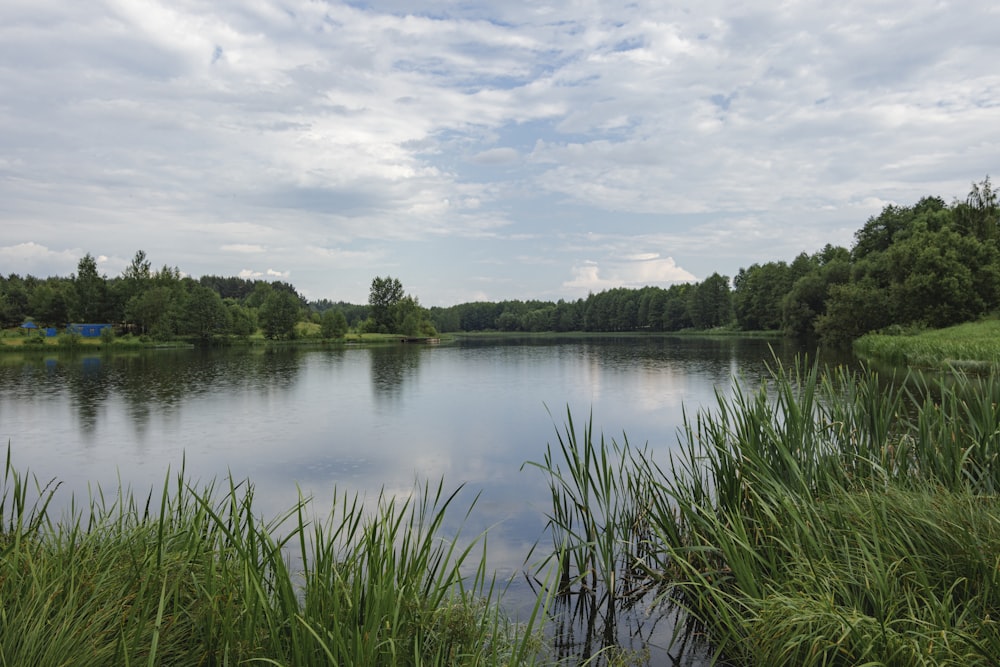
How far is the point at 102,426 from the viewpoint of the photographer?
17000 millimetres

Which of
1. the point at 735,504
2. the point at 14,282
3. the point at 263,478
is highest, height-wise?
the point at 14,282

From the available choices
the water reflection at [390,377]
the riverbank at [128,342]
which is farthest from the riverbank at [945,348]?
the riverbank at [128,342]

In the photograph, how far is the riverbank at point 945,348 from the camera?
20294 mm

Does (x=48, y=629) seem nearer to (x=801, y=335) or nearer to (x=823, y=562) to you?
(x=823, y=562)

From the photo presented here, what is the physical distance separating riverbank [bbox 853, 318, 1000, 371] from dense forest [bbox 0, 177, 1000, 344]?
4864mm

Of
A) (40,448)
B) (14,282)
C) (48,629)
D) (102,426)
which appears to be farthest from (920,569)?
(14,282)

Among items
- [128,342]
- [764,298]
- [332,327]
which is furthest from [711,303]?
[128,342]

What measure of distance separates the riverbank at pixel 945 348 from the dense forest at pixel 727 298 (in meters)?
4.86

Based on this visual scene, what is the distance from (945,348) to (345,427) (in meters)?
23.4

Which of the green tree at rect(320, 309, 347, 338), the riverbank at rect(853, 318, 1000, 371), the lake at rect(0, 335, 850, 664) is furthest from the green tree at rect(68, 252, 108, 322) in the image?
the riverbank at rect(853, 318, 1000, 371)

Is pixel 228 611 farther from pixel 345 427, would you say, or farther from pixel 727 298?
pixel 727 298

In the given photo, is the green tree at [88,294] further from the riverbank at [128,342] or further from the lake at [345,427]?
the lake at [345,427]

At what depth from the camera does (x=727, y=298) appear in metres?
106

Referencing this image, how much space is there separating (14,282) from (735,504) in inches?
4697
